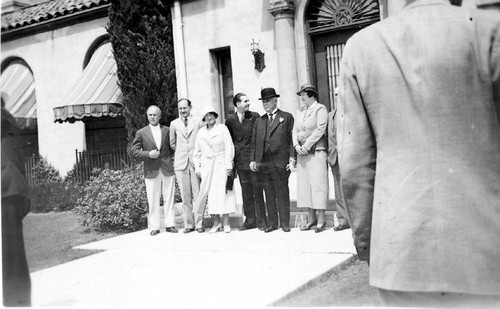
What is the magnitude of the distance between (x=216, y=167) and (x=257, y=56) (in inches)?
135

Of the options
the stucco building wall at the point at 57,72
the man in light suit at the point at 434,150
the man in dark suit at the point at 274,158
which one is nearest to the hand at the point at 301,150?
the man in dark suit at the point at 274,158

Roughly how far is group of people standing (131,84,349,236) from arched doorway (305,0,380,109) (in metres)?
2.94

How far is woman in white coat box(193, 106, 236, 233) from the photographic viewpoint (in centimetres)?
671

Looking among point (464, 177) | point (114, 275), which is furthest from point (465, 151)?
point (114, 275)

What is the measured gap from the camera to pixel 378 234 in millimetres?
1974

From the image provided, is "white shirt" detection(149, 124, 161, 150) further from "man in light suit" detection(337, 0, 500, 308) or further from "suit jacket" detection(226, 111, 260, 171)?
"man in light suit" detection(337, 0, 500, 308)

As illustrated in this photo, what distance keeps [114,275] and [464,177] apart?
3754mm

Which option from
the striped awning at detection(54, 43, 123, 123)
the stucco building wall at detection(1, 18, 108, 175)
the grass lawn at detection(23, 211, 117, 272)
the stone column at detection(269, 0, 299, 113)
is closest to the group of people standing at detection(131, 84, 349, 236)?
the grass lawn at detection(23, 211, 117, 272)

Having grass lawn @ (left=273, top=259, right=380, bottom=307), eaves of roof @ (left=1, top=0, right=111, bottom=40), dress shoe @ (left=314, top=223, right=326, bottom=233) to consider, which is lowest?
grass lawn @ (left=273, top=259, right=380, bottom=307)

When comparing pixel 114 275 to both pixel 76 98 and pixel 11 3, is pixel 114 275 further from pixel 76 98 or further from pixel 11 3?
pixel 11 3

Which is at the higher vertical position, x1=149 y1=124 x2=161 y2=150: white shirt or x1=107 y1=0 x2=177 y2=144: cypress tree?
x1=107 y1=0 x2=177 y2=144: cypress tree

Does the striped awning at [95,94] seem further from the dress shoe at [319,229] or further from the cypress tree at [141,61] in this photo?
the dress shoe at [319,229]

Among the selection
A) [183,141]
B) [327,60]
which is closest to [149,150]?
[183,141]

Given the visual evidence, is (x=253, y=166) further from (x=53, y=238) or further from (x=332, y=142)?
(x=53, y=238)
